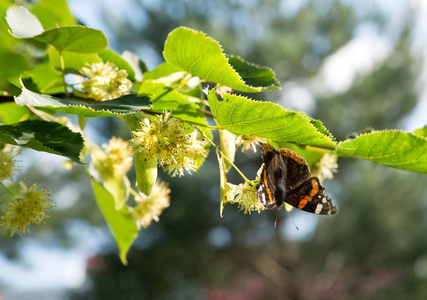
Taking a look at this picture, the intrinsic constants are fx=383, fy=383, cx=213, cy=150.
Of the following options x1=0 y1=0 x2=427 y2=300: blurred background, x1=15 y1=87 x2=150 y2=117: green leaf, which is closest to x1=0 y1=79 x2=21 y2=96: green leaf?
x1=15 y1=87 x2=150 y2=117: green leaf

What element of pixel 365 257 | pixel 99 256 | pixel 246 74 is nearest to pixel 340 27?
pixel 365 257

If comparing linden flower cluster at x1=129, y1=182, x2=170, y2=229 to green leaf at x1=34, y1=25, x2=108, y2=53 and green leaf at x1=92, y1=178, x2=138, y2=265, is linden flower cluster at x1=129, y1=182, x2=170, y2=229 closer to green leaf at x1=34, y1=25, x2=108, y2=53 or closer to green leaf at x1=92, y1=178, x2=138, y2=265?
green leaf at x1=92, y1=178, x2=138, y2=265

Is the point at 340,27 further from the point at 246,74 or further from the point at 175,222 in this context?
the point at 246,74

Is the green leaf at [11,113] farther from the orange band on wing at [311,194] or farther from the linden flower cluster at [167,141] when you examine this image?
the orange band on wing at [311,194]

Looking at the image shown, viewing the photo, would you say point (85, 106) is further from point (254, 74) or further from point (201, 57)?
point (254, 74)

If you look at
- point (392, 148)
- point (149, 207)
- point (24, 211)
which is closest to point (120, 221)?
point (149, 207)

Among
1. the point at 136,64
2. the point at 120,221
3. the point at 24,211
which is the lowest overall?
the point at 24,211
